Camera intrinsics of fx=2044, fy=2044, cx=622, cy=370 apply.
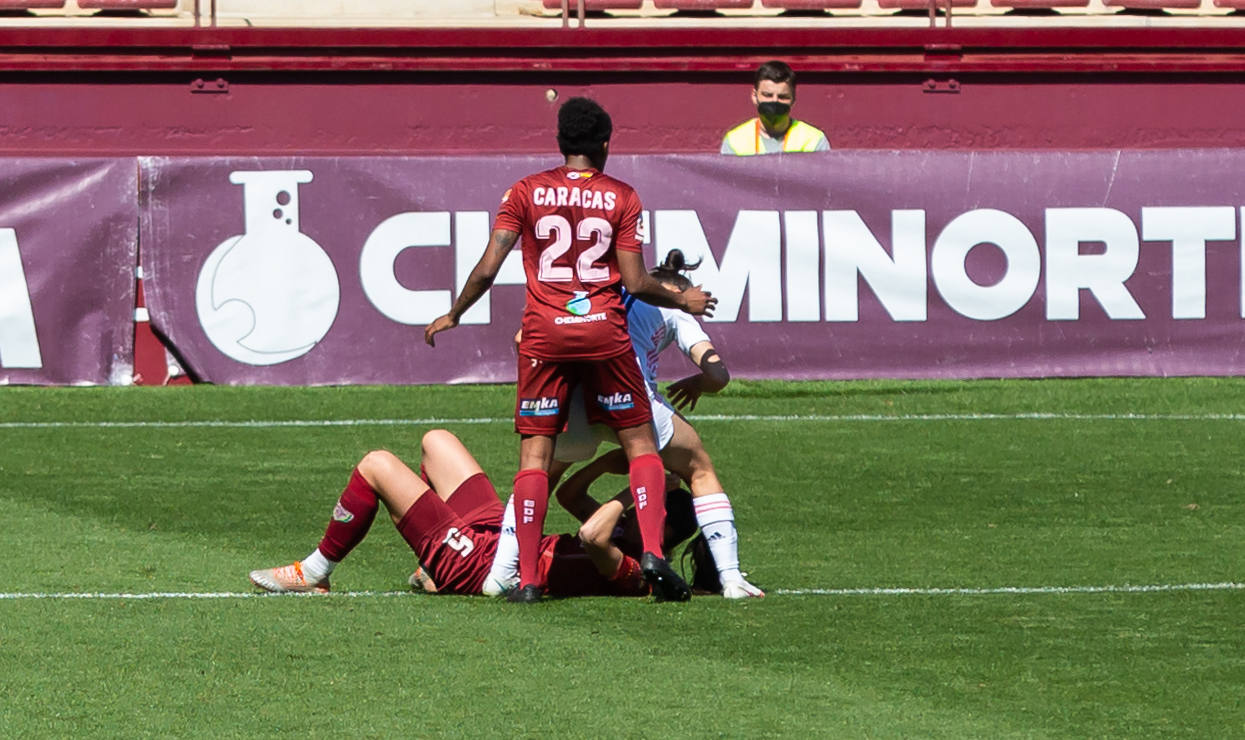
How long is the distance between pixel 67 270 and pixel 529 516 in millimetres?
7903

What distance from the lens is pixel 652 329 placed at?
7.66 m

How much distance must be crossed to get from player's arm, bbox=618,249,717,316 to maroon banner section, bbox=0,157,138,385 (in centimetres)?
783

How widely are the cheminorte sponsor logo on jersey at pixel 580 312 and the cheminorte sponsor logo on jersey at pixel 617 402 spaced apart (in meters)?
0.28

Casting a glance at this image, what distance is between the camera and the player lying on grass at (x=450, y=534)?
7297 millimetres

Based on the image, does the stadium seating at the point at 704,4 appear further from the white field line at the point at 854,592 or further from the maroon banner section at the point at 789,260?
the white field line at the point at 854,592

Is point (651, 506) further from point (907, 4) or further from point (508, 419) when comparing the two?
point (907, 4)

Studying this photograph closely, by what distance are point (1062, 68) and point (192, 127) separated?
7.87 metres

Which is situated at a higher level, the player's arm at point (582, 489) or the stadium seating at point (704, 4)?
the stadium seating at point (704, 4)

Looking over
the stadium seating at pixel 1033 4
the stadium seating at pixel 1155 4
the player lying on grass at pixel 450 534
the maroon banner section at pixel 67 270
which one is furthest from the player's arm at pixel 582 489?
the stadium seating at pixel 1155 4

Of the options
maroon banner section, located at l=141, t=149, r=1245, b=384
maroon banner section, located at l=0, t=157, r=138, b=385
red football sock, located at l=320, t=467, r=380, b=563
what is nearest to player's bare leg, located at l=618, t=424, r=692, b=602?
red football sock, located at l=320, t=467, r=380, b=563

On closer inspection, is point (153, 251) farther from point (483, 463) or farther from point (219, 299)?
point (483, 463)

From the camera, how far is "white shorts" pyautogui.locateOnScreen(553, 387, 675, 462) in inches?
292

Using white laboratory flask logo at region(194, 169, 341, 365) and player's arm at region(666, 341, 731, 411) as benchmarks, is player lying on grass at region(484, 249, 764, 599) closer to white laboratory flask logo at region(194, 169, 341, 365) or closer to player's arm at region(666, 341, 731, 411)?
player's arm at region(666, 341, 731, 411)

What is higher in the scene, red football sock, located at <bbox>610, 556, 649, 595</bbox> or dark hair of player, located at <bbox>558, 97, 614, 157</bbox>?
dark hair of player, located at <bbox>558, 97, 614, 157</bbox>
